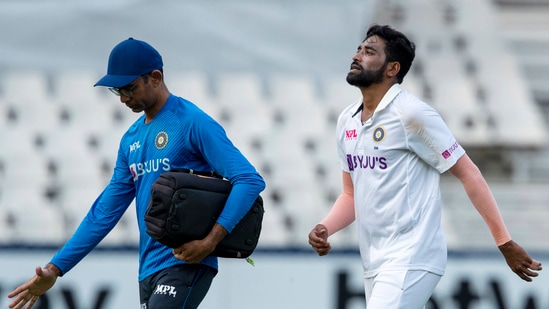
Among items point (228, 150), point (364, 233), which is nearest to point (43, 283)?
point (228, 150)

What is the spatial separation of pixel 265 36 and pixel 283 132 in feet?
5.06

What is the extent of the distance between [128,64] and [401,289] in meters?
1.34

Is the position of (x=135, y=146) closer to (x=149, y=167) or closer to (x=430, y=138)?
(x=149, y=167)

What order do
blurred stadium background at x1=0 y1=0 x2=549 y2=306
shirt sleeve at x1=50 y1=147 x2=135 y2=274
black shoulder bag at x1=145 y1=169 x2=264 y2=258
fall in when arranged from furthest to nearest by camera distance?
blurred stadium background at x1=0 y1=0 x2=549 y2=306
shirt sleeve at x1=50 y1=147 x2=135 y2=274
black shoulder bag at x1=145 y1=169 x2=264 y2=258

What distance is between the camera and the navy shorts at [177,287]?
4410 millimetres

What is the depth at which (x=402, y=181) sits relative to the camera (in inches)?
177

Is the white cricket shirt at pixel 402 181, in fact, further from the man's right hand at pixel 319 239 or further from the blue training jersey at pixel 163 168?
the blue training jersey at pixel 163 168

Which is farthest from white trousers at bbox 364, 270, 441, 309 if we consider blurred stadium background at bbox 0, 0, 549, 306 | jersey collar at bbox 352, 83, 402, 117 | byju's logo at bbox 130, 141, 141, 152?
blurred stadium background at bbox 0, 0, 549, 306

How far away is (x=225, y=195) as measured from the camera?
14.4 ft

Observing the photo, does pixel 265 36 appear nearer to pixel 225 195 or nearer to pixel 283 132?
pixel 283 132

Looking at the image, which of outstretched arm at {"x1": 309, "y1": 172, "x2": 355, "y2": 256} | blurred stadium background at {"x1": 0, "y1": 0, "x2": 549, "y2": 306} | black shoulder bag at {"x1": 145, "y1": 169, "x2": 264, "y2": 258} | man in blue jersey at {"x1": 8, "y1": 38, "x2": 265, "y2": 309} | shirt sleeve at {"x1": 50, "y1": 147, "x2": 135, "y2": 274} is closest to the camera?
black shoulder bag at {"x1": 145, "y1": 169, "x2": 264, "y2": 258}

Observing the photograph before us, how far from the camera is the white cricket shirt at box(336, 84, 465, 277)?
14.6ft

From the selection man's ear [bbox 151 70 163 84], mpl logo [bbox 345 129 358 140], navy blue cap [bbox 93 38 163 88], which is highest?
navy blue cap [bbox 93 38 163 88]

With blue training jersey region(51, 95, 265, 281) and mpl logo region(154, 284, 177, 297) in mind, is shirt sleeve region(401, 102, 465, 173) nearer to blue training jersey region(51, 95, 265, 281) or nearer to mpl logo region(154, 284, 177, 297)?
blue training jersey region(51, 95, 265, 281)
